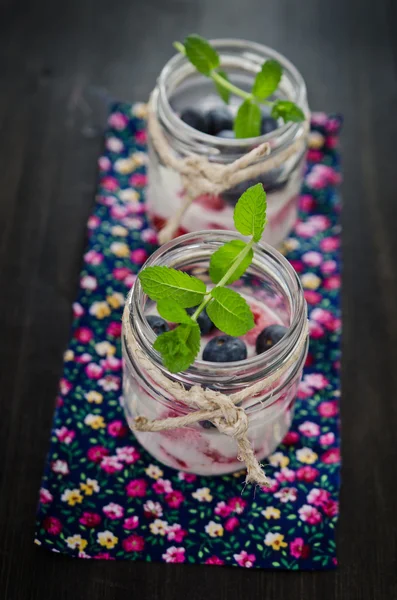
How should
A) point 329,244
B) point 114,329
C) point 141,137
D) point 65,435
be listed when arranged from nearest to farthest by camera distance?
point 65,435 < point 114,329 < point 329,244 < point 141,137

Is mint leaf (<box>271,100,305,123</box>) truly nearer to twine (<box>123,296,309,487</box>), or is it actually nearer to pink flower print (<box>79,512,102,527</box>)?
twine (<box>123,296,309,487</box>)

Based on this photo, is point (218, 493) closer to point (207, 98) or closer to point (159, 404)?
point (159, 404)

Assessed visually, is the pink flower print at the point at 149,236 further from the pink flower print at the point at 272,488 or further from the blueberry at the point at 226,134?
the pink flower print at the point at 272,488

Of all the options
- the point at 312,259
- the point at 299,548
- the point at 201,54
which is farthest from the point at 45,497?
the point at 201,54

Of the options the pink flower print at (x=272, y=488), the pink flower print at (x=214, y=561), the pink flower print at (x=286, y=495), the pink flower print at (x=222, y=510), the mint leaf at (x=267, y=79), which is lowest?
the pink flower print at (x=214, y=561)

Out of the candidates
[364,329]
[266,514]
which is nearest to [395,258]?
[364,329]

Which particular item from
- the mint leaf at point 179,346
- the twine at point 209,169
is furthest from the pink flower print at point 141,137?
the mint leaf at point 179,346

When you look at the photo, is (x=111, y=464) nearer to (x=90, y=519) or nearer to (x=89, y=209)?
(x=90, y=519)
